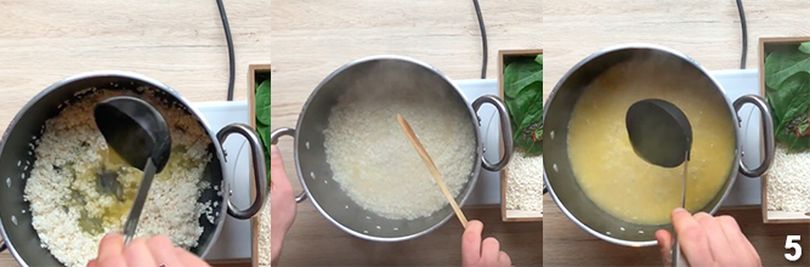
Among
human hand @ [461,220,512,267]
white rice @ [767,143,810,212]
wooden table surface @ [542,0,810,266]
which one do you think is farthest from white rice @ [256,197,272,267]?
white rice @ [767,143,810,212]

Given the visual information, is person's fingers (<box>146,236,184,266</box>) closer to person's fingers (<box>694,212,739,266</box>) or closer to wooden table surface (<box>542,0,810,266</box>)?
wooden table surface (<box>542,0,810,266</box>)

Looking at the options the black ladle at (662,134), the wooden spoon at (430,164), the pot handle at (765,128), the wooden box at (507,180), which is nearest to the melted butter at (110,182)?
the wooden spoon at (430,164)

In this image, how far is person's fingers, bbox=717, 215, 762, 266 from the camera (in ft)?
2.18

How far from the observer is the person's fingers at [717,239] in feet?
2.19

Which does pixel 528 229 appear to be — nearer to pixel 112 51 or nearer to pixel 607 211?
pixel 607 211

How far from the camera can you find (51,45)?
0.68 meters

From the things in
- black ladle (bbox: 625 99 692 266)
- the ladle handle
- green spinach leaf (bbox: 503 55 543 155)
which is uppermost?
green spinach leaf (bbox: 503 55 543 155)

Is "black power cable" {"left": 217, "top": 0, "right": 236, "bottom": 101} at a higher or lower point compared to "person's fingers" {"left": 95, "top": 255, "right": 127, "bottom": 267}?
higher

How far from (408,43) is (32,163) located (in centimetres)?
44

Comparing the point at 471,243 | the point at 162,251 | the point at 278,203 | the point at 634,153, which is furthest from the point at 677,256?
the point at 162,251

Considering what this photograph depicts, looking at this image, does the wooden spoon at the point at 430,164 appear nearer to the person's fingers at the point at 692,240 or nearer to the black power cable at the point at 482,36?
the black power cable at the point at 482,36

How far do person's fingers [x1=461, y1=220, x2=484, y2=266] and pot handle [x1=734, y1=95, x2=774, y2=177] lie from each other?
0.28m

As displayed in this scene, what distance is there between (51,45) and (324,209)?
0.35 metres

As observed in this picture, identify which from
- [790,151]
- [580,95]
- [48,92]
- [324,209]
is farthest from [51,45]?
[790,151]
